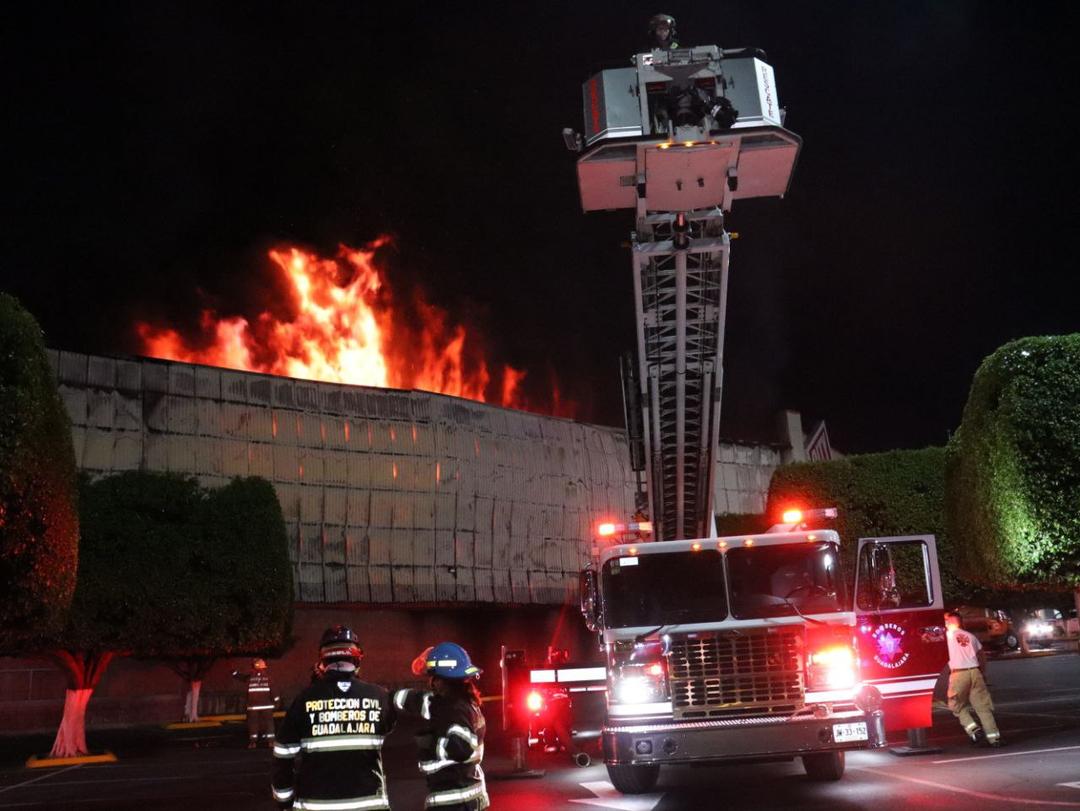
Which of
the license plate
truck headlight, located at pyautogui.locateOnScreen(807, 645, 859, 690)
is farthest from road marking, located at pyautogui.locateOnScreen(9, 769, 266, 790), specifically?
the license plate

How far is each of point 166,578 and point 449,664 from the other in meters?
20.1

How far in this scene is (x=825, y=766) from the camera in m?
10.8

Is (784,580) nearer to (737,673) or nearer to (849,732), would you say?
(737,673)

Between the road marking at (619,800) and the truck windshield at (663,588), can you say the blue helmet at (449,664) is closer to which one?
the truck windshield at (663,588)

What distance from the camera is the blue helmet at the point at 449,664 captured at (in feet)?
19.0

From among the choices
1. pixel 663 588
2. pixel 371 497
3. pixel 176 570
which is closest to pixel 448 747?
pixel 663 588

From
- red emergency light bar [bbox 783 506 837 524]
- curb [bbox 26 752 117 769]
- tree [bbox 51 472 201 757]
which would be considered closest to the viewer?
red emergency light bar [bbox 783 506 837 524]

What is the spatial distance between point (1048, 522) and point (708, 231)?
846cm

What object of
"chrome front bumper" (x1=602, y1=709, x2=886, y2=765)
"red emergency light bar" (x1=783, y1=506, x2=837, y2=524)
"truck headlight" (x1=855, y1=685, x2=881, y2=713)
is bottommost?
"chrome front bumper" (x1=602, y1=709, x2=886, y2=765)

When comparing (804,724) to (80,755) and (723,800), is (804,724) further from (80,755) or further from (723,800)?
(80,755)

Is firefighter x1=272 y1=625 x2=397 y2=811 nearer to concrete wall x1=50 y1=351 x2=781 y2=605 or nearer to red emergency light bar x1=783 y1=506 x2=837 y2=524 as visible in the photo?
red emergency light bar x1=783 y1=506 x2=837 y2=524

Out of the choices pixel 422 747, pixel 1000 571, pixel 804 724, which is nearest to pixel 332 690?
pixel 422 747

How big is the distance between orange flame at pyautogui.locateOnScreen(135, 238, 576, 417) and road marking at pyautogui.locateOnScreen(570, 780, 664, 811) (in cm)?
4060

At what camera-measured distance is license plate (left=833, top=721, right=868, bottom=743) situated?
9352 millimetres
